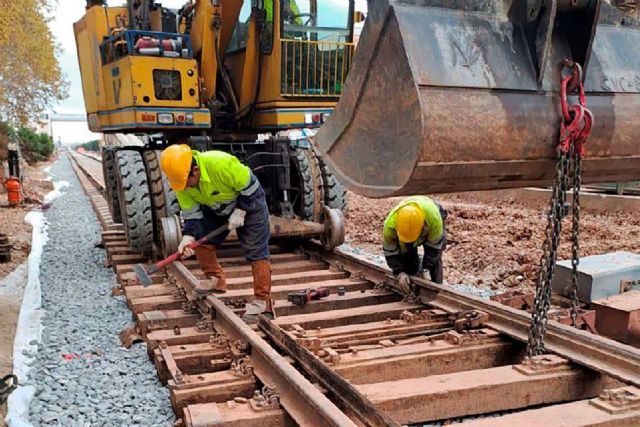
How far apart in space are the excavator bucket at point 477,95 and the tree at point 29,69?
1040 inches

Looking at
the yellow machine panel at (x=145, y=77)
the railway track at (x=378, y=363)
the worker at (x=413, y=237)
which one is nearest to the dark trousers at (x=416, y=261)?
the worker at (x=413, y=237)

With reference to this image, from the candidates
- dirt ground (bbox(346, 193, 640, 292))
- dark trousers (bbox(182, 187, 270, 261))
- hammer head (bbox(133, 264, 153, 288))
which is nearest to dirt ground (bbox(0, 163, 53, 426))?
hammer head (bbox(133, 264, 153, 288))

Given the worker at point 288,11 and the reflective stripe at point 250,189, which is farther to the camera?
the worker at point 288,11

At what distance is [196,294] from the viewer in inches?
195

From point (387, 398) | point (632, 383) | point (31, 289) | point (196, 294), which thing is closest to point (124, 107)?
point (31, 289)

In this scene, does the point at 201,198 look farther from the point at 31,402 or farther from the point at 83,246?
the point at 83,246

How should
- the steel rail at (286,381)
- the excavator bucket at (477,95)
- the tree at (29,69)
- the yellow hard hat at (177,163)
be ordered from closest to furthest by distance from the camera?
the excavator bucket at (477,95) < the steel rail at (286,381) < the yellow hard hat at (177,163) < the tree at (29,69)

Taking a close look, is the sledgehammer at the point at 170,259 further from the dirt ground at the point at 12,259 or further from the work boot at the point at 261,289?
the dirt ground at the point at 12,259

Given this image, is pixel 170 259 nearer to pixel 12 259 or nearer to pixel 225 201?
pixel 225 201

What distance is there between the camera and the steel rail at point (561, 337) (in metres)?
3.21

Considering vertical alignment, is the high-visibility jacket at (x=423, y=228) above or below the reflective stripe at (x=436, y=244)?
above

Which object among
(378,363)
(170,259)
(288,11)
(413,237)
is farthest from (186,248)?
(288,11)

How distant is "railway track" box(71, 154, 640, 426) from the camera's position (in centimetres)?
292

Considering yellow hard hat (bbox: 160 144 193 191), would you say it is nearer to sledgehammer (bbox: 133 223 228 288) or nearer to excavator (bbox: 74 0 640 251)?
sledgehammer (bbox: 133 223 228 288)
